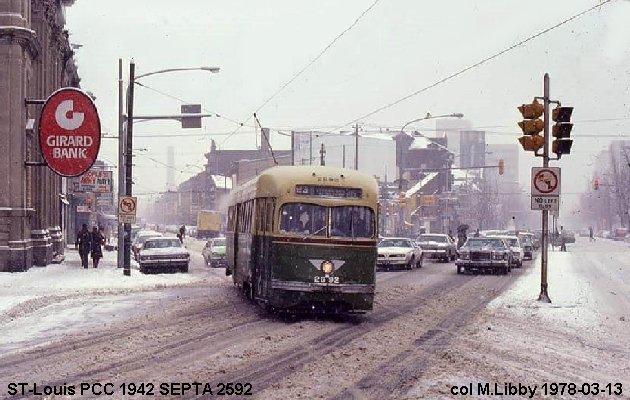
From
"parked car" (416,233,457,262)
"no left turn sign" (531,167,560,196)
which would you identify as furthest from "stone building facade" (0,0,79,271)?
"parked car" (416,233,457,262)

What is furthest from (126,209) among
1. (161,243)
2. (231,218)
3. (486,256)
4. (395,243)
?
(486,256)

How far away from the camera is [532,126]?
65.7ft

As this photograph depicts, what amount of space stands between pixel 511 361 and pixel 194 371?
4.29 m

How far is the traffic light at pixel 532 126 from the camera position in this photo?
19984 millimetres

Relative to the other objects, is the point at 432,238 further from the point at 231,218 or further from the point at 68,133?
the point at 68,133

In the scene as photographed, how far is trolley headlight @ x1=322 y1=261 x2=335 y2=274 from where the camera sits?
56.0 feet

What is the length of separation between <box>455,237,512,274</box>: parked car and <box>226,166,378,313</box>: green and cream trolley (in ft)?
62.4

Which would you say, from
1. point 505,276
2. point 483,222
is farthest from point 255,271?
point 483,222

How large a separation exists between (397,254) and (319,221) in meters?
22.5

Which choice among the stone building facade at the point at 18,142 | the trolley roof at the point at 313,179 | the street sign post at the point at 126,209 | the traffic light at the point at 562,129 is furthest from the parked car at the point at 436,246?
the trolley roof at the point at 313,179

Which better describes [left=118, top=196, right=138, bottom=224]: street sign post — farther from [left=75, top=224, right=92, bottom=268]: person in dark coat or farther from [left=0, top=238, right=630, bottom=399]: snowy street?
[left=0, top=238, right=630, bottom=399]: snowy street

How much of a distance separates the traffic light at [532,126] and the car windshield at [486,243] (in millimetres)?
16906

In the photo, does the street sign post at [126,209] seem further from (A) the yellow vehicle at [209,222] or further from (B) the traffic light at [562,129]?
(A) the yellow vehicle at [209,222]

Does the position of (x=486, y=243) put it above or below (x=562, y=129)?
below
